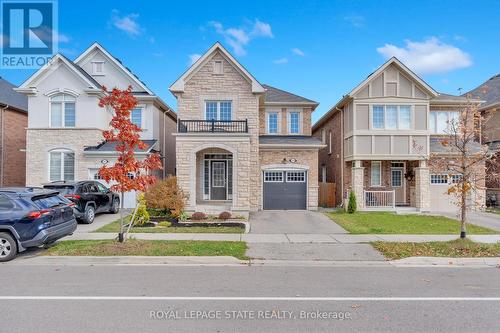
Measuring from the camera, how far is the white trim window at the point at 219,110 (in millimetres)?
18562

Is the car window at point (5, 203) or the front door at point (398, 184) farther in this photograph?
the front door at point (398, 184)

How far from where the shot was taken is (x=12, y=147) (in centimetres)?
2288

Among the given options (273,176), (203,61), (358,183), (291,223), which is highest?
(203,61)

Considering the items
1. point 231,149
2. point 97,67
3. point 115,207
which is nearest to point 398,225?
point 231,149

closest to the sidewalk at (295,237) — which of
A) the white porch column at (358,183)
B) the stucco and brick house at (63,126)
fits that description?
the white porch column at (358,183)

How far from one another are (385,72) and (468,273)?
1411 cm

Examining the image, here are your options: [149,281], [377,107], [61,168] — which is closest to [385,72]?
[377,107]

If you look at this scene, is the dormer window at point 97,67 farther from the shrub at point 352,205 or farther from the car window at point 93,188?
the shrub at point 352,205

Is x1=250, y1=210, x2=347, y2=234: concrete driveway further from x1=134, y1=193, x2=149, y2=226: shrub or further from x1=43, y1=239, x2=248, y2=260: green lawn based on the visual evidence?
x1=134, y1=193, x2=149, y2=226: shrub

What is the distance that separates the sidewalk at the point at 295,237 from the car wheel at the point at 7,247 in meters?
2.39

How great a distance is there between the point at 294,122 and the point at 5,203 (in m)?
16.1

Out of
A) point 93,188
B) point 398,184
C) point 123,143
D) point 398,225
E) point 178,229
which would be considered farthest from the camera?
point 398,184

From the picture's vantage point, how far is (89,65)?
21.8m

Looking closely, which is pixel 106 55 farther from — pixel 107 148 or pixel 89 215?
pixel 89 215
